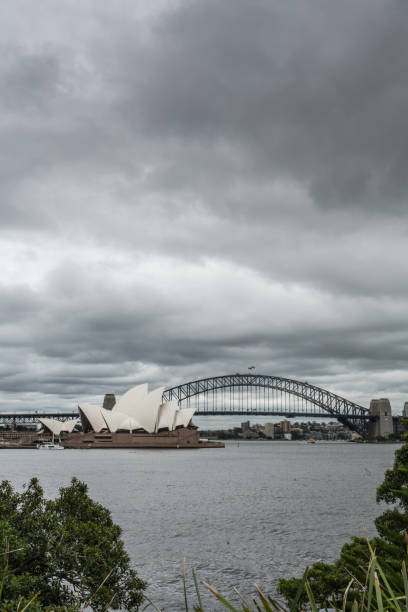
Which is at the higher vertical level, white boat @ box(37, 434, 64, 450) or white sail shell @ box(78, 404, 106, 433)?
white sail shell @ box(78, 404, 106, 433)

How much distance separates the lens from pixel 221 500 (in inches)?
1451

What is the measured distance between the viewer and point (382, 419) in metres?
168

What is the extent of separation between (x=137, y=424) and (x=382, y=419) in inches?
3168

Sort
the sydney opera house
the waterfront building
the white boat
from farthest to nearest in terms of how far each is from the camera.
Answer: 1. the waterfront building
2. the white boat
3. the sydney opera house

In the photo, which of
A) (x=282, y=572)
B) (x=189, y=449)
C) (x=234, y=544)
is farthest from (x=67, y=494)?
(x=189, y=449)

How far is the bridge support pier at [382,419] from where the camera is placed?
168 meters

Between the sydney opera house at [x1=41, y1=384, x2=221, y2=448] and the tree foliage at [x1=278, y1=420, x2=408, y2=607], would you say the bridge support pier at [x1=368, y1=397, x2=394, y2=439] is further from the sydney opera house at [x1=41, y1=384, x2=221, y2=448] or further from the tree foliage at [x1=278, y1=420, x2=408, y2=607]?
the tree foliage at [x1=278, y1=420, x2=408, y2=607]

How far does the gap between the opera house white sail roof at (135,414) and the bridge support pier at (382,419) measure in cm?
6956

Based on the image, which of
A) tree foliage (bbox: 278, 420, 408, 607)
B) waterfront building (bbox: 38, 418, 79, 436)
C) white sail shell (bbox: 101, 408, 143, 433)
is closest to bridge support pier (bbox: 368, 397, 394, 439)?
white sail shell (bbox: 101, 408, 143, 433)

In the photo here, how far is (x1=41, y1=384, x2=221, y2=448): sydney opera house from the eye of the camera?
124 metres

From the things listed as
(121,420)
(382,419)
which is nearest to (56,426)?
(121,420)

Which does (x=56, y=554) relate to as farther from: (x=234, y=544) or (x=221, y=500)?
Answer: (x=221, y=500)

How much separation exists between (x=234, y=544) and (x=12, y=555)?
15.3 meters

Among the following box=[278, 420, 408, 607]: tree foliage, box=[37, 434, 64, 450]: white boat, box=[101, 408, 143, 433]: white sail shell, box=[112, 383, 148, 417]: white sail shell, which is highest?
box=[112, 383, 148, 417]: white sail shell
